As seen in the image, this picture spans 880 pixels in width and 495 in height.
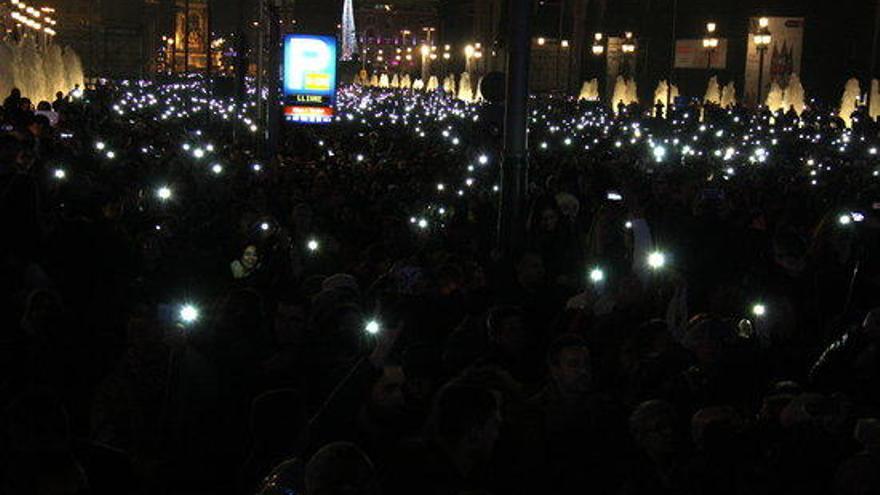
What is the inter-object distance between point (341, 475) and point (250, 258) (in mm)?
6374

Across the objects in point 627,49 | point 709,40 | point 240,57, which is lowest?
point 627,49

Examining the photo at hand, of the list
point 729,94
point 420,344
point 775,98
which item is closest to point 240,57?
point 420,344

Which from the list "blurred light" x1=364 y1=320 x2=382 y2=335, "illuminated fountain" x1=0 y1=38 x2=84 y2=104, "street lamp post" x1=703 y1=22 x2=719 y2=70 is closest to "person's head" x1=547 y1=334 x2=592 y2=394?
"blurred light" x1=364 y1=320 x2=382 y2=335

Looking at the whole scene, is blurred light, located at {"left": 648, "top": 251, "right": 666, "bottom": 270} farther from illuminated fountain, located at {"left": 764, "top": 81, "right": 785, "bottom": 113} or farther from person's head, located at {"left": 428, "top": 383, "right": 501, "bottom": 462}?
illuminated fountain, located at {"left": 764, "top": 81, "right": 785, "bottom": 113}

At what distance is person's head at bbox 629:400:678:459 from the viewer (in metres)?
5.66

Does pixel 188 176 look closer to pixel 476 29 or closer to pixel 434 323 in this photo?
pixel 434 323

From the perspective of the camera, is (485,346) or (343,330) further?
(485,346)

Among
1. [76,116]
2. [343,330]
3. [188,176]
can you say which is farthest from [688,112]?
[343,330]

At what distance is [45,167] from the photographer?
13.6 metres

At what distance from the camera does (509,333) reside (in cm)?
709

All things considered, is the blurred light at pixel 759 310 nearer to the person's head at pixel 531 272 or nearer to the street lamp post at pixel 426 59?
the person's head at pixel 531 272

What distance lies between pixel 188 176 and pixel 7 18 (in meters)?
47.7

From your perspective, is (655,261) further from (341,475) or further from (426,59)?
(426,59)

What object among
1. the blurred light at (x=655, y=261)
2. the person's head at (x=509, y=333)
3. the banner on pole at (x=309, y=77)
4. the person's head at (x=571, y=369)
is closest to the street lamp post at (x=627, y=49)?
the banner on pole at (x=309, y=77)
